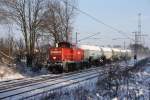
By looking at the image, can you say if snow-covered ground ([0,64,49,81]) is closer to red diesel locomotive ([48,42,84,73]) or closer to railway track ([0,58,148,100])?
red diesel locomotive ([48,42,84,73])

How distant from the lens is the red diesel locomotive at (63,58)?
31000 mm

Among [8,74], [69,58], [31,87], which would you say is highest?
[69,58]

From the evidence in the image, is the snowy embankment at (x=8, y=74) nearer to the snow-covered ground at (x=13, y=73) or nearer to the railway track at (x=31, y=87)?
the snow-covered ground at (x=13, y=73)

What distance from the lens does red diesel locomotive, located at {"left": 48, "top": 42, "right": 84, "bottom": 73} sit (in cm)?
3100

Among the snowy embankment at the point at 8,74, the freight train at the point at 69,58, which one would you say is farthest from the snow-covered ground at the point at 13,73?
the freight train at the point at 69,58

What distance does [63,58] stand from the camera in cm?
3161

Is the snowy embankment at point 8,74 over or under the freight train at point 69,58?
under

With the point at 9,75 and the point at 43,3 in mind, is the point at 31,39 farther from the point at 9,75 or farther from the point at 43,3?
the point at 9,75

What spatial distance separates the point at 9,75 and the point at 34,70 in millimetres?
4999

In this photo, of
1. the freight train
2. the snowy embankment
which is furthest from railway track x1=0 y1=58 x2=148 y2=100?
the freight train

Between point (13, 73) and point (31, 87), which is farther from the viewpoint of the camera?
point (13, 73)

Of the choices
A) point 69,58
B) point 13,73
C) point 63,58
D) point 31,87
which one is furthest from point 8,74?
point 31,87

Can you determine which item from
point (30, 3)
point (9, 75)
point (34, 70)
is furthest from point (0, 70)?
point (30, 3)

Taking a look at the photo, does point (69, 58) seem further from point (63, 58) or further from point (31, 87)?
point (31, 87)
